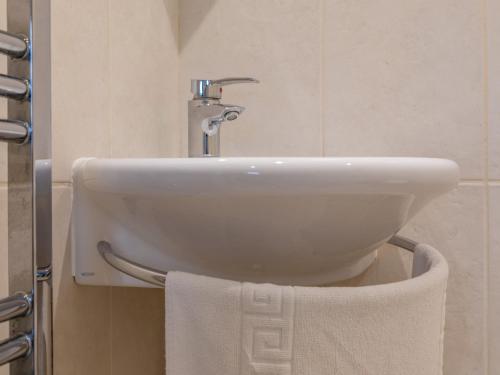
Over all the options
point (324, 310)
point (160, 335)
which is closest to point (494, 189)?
point (324, 310)

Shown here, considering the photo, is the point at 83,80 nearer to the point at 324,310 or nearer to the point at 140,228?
the point at 140,228

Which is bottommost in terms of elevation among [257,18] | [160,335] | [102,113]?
[160,335]

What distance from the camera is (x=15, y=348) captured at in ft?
1.69

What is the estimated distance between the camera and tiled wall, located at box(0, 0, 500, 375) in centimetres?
81

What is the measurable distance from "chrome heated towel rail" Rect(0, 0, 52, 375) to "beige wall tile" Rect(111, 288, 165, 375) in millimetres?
240

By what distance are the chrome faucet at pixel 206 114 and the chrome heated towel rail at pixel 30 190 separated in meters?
0.35

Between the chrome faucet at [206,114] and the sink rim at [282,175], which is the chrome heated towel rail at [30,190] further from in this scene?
the chrome faucet at [206,114]

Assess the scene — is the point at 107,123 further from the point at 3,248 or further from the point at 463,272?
the point at 463,272

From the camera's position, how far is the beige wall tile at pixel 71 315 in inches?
25.4

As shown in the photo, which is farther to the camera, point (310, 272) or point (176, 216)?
point (310, 272)

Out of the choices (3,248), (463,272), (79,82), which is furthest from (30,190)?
(463,272)

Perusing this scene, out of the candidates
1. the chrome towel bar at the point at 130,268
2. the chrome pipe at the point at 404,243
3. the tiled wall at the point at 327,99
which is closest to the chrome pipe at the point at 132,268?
the chrome towel bar at the point at 130,268

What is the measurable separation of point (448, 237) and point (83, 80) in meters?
0.70

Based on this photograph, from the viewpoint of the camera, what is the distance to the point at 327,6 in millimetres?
976
